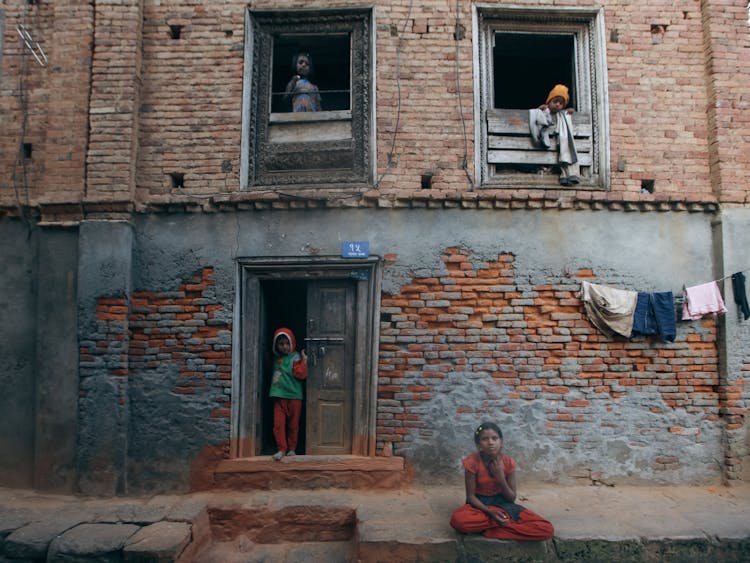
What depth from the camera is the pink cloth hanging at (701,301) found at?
18.3 feet

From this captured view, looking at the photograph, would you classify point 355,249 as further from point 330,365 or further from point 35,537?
point 35,537

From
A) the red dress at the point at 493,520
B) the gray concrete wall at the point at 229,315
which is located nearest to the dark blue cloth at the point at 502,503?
the red dress at the point at 493,520

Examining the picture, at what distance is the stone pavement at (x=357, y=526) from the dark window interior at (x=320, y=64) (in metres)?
4.60

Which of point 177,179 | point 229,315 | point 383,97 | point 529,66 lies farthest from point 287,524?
point 529,66

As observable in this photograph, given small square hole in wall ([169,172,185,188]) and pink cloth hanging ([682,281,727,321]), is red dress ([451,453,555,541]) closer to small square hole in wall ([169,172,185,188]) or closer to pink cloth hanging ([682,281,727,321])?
pink cloth hanging ([682,281,727,321])

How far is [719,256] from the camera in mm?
5711

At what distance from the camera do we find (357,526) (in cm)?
461

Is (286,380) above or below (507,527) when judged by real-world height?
above

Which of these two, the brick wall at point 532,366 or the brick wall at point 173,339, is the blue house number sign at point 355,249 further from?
the brick wall at point 173,339

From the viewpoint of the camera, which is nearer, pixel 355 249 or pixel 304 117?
pixel 355 249

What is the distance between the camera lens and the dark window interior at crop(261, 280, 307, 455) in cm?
607

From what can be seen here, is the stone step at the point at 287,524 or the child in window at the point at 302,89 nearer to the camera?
the stone step at the point at 287,524

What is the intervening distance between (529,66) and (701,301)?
4.34 metres

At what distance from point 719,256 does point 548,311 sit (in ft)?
6.60
